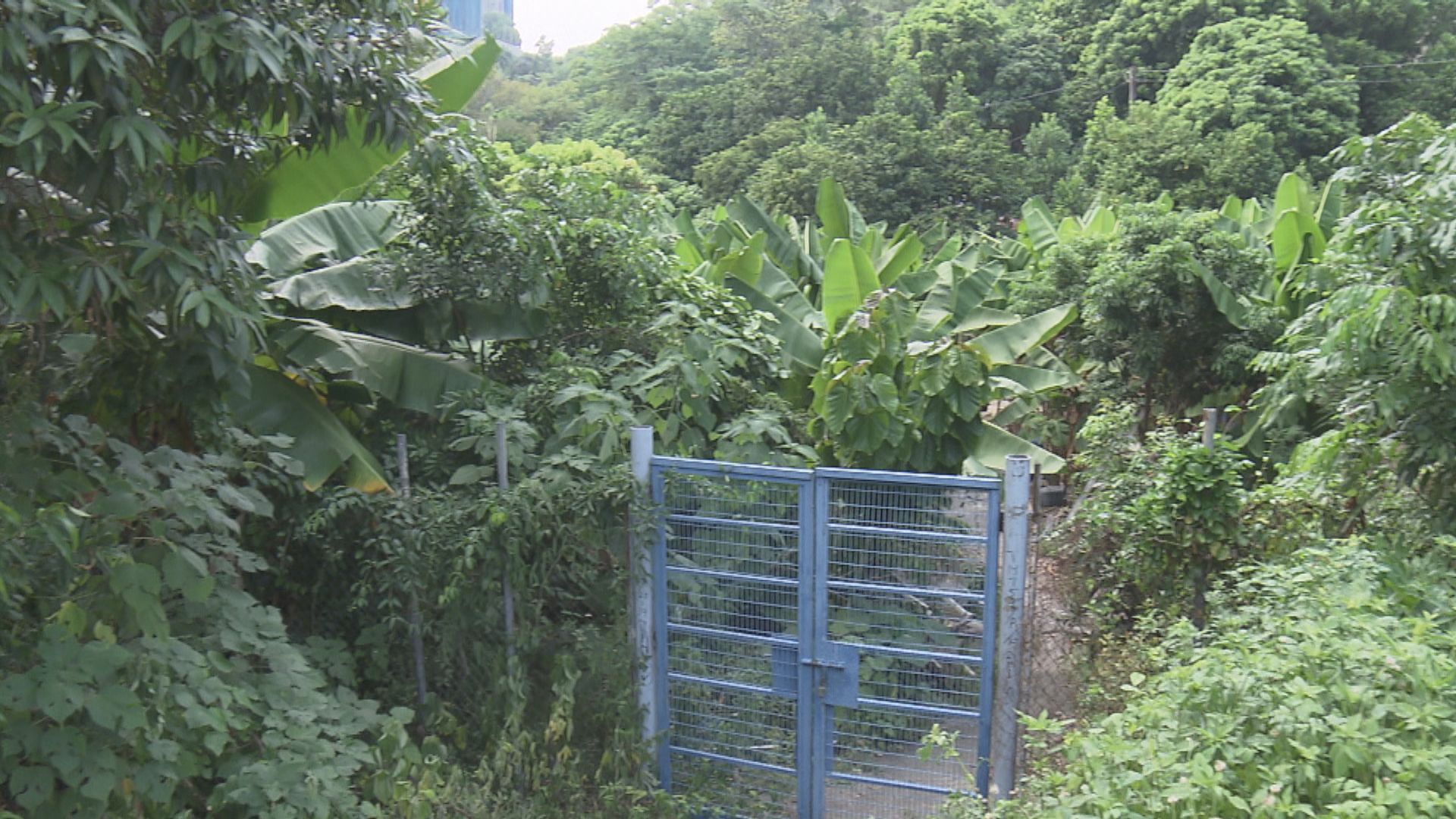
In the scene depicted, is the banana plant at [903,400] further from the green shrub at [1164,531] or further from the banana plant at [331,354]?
the banana plant at [331,354]

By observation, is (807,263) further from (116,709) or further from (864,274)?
(116,709)

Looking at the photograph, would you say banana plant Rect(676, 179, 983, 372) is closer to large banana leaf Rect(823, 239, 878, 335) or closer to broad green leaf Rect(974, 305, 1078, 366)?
large banana leaf Rect(823, 239, 878, 335)

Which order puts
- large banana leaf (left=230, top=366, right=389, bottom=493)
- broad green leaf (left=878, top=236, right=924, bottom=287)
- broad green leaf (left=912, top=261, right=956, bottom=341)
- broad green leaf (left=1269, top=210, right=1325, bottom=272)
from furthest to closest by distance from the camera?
broad green leaf (left=878, top=236, right=924, bottom=287) → broad green leaf (left=1269, top=210, right=1325, bottom=272) → broad green leaf (left=912, top=261, right=956, bottom=341) → large banana leaf (left=230, top=366, right=389, bottom=493)

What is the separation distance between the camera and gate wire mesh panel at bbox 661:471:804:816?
442 centimetres

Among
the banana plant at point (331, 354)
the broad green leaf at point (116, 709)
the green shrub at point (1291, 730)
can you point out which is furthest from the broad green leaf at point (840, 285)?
the broad green leaf at point (116, 709)

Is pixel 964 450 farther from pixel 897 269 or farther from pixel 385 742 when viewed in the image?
pixel 897 269

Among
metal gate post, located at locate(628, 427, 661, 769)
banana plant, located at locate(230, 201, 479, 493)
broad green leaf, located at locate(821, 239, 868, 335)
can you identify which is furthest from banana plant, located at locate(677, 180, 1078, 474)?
banana plant, located at locate(230, 201, 479, 493)

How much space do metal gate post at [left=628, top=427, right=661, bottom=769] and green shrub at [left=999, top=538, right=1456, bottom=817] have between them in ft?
6.39

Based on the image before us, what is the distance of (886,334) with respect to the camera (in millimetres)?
5723

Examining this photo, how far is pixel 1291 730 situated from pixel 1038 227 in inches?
387

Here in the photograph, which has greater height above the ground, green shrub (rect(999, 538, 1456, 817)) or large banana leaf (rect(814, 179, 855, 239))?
large banana leaf (rect(814, 179, 855, 239))

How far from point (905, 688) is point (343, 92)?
9.91ft

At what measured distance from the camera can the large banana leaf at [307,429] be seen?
461 cm

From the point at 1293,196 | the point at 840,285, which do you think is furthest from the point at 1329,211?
the point at 840,285
